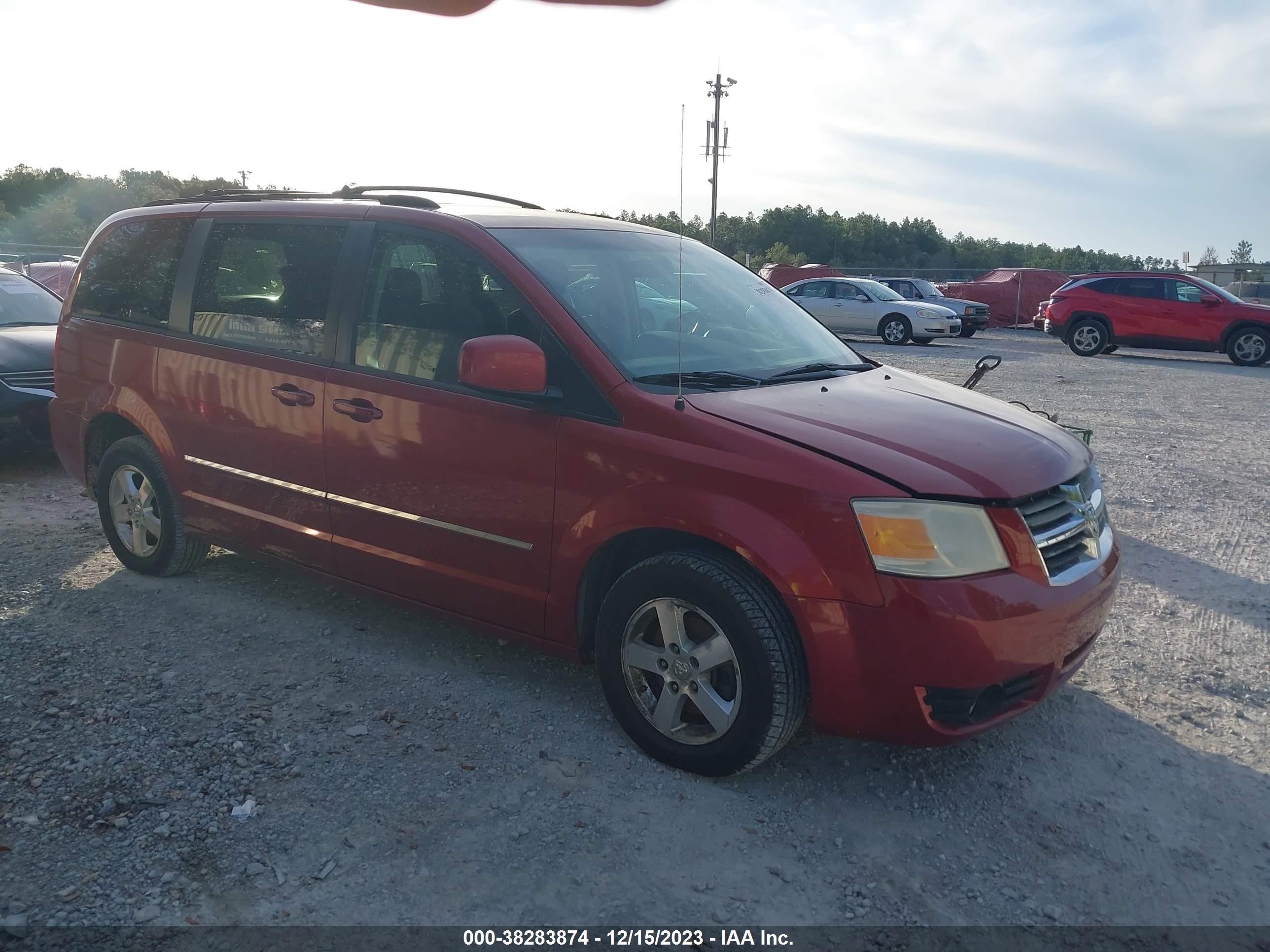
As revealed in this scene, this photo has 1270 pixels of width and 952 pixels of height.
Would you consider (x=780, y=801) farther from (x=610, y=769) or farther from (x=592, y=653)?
(x=592, y=653)

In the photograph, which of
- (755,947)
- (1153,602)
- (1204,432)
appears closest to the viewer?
(755,947)

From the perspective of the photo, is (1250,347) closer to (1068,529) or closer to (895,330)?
(895,330)

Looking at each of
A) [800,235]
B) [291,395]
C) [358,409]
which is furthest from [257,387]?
[800,235]

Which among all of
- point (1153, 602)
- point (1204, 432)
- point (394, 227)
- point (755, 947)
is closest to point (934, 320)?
point (1204, 432)

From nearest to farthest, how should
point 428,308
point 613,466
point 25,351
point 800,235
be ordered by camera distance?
point 613,466 → point 428,308 → point 25,351 → point 800,235

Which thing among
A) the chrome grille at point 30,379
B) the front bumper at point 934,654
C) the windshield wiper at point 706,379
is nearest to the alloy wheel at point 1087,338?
the chrome grille at point 30,379

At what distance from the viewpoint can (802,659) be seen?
10.1 feet

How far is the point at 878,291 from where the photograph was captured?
22625mm

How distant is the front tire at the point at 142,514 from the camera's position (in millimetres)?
4883

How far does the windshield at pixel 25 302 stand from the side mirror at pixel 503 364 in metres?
6.76

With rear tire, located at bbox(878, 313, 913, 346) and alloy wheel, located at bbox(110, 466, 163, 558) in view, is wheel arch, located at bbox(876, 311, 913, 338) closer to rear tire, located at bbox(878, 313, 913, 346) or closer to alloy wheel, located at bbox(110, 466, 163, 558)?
rear tire, located at bbox(878, 313, 913, 346)

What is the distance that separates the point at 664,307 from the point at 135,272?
2.85m

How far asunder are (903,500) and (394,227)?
90.9 inches

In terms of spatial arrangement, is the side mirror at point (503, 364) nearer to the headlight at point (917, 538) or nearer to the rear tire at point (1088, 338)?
the headlight at point (917, 538)
